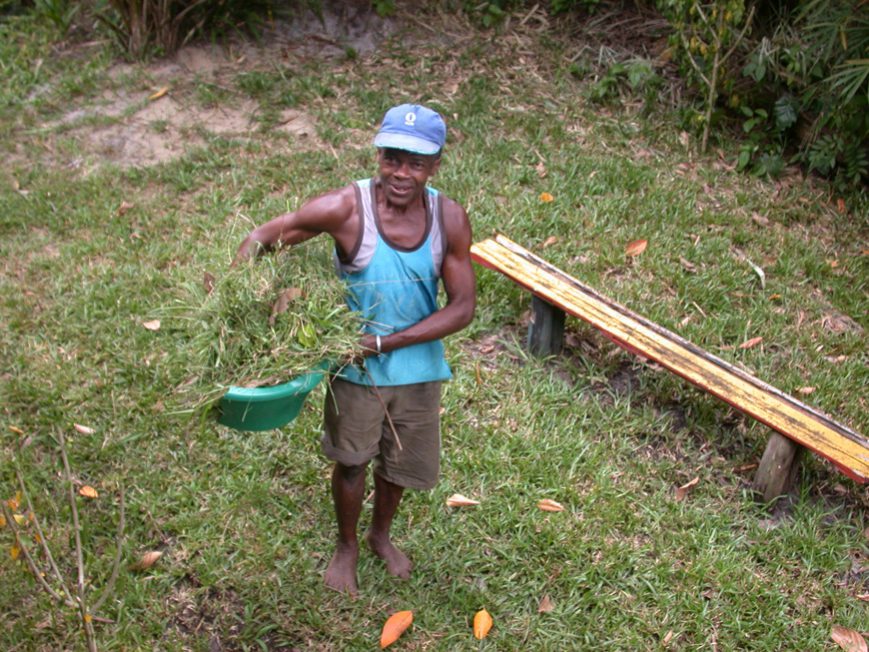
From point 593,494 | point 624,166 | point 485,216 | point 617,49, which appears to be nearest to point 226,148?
point 485,216

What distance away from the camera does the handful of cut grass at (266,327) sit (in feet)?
9.83

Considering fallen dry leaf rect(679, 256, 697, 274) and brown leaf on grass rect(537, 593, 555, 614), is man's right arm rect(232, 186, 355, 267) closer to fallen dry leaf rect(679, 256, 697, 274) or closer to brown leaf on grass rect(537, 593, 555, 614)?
brown leaf on grass rect(537, 593, 555, 614)

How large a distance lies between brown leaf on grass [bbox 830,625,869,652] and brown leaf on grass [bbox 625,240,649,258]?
96.0 inches

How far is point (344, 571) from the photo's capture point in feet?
12.0

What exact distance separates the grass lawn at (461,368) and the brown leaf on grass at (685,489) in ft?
0.07

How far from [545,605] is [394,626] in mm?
583

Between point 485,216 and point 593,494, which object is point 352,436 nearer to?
point 593,494

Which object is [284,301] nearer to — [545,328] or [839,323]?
[545,328]

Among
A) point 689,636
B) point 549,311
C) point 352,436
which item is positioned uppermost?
point 352,436

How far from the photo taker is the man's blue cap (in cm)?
294

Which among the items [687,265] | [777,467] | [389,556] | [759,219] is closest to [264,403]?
[389,556]

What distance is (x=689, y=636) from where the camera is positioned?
365 centimetres

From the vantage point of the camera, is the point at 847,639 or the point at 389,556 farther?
the point at 389,556

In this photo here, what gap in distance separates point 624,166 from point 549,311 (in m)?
1.91
